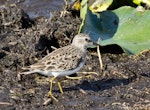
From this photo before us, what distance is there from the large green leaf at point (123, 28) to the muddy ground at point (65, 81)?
17 centimetres

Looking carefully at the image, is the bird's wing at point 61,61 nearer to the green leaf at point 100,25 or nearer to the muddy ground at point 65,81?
the muddy ground at point 65,81

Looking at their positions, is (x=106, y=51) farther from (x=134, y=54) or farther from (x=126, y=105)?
(x=126, y=105)

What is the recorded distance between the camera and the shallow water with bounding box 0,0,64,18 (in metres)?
10.5

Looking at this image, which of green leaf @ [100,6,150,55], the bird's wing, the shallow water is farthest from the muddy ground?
the shallow water

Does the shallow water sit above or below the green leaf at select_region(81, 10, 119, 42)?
above

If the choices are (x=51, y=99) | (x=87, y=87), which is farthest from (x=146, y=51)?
(x=51, y=99)

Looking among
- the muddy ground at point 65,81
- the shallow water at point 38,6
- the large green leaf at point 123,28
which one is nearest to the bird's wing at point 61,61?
the muddy ground at point 65,81

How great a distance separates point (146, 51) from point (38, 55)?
166cm

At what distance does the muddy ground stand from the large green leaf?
6.8 inches

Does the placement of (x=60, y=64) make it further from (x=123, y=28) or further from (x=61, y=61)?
(x=123, y=28)

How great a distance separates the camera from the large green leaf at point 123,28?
794 centimetres

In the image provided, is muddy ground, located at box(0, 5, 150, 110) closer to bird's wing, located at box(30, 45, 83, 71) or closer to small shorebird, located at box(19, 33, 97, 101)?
small shorebird, located at box(19, 33, 97, 101)

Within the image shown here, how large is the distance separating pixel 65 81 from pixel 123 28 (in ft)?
5.53

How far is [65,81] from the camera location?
7156 millimetres
